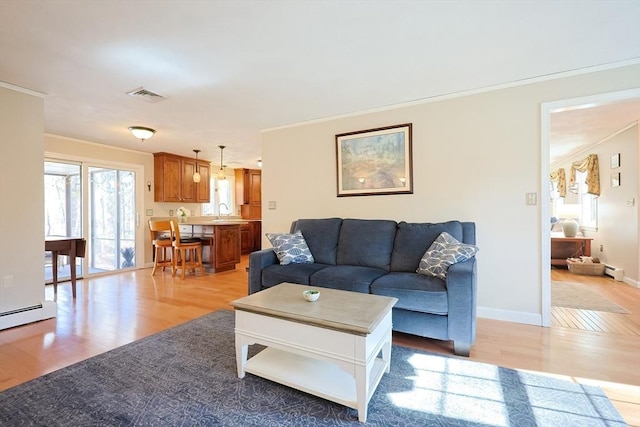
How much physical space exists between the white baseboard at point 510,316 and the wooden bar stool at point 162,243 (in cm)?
456

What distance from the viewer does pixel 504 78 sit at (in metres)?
2.76

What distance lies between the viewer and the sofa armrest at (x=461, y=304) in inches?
83.0

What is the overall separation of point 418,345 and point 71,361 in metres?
2.54

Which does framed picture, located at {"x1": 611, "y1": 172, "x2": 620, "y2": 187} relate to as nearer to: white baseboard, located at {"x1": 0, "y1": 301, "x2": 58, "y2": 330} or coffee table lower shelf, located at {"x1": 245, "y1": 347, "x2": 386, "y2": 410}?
coffee table lower shelf, located at {"x1": 245, "y1": 347, "x2": 386, "y2": 410}

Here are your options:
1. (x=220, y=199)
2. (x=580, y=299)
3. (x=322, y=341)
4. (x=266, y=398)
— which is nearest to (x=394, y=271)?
(x=322, y=341)

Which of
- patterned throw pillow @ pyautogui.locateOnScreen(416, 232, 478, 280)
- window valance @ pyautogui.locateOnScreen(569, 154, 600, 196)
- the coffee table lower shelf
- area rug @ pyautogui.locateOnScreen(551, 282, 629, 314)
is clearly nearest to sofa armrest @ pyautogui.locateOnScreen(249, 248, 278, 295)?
the coffee table lower shelf

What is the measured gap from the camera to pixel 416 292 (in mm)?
2236

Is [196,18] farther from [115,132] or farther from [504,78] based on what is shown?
[115,132]

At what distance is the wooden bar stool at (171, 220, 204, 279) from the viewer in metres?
4.84

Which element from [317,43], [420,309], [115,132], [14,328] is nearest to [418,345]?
[420,309]

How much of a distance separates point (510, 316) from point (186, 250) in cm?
492

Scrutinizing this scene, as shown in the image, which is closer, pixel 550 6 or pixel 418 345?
pixel 550 6

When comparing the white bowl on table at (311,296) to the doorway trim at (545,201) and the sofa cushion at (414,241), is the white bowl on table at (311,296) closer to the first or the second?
the sofa cushion at (414,241)

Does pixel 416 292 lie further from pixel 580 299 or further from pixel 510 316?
pixel 580 299
